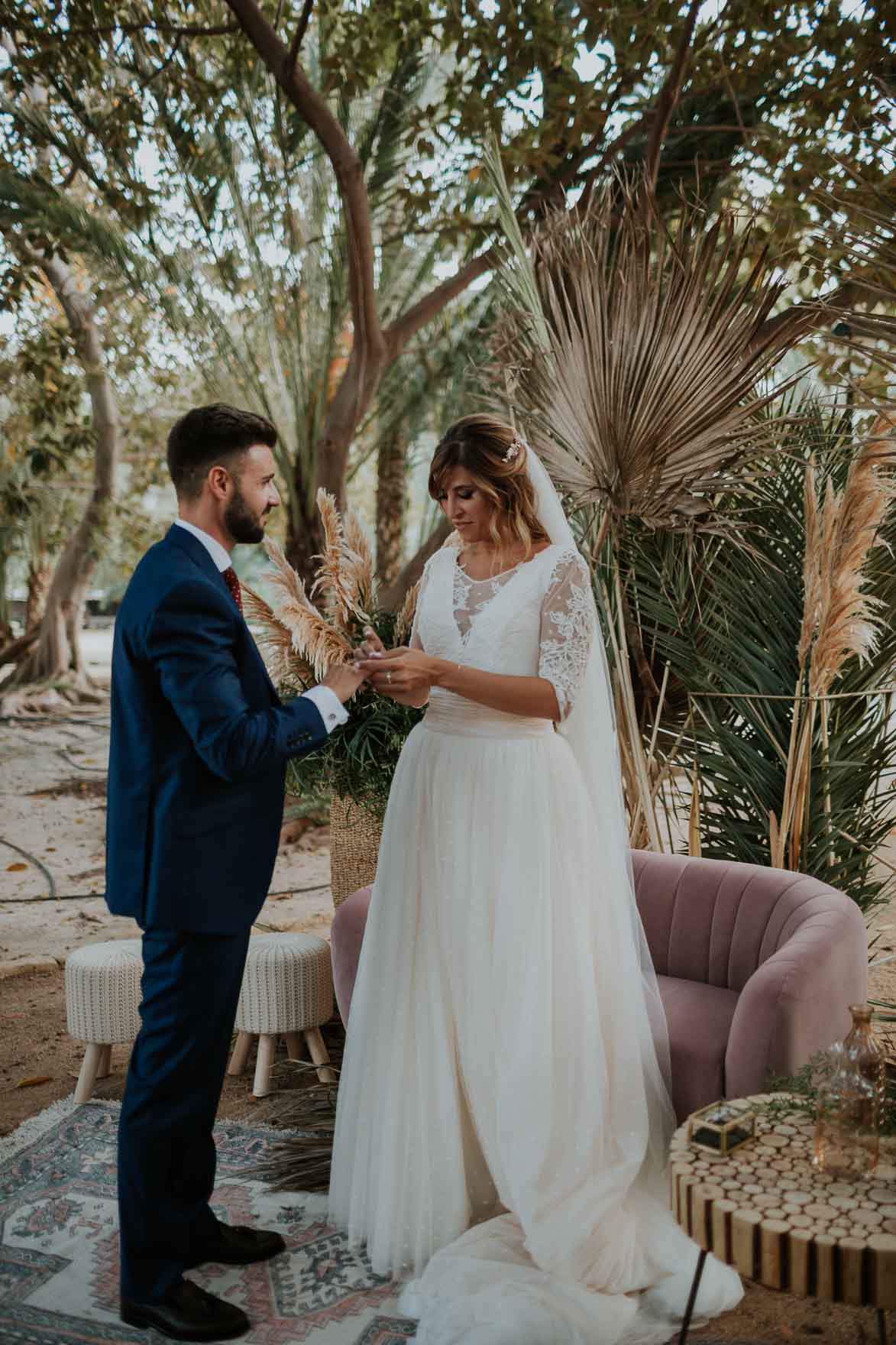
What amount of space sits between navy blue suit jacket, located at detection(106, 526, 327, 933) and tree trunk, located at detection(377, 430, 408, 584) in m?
7.15

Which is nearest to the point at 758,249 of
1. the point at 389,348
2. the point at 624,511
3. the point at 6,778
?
the point at 389,348

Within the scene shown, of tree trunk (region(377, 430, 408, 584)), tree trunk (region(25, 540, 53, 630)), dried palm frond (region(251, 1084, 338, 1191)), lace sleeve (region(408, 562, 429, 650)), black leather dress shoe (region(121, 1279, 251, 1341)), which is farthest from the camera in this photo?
tree trunk (region(25, 540, 53, 630))

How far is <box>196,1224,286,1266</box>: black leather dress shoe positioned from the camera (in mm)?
2748

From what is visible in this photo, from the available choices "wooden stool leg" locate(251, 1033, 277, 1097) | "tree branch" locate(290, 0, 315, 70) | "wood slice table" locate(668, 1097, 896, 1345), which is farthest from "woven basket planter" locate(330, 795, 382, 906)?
"tree branch" locate(290, 0, 315, 70)

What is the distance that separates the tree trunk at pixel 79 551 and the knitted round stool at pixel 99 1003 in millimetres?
9003

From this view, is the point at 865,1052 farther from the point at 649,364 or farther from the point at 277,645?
the point at 277,645

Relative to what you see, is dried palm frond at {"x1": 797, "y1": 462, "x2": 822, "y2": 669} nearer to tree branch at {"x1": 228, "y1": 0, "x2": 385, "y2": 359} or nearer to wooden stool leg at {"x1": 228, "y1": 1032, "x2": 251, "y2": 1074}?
wooden stool leg at {"x1": 228, "y1": 1032, "x2": 251, "y2": 1074}

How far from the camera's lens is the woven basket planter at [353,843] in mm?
4676

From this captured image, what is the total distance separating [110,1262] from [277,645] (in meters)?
2.31

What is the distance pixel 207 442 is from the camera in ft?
8.16

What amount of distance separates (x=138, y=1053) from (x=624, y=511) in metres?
2.39

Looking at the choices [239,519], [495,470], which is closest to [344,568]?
[495,470]

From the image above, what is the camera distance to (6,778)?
10242mm

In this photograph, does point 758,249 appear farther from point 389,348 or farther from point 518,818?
point 518,818
